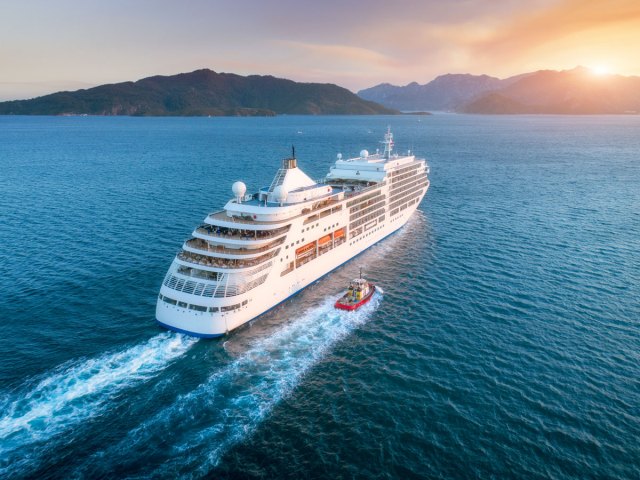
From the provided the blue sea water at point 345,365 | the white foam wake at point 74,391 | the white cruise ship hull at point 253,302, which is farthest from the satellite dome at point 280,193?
the white foam wake at point 74,391

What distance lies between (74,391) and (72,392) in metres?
0.16

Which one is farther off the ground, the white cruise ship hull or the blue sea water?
the white cruise ship hull

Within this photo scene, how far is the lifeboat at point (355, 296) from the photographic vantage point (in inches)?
1991

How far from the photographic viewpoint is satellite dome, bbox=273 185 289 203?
56.3 meters

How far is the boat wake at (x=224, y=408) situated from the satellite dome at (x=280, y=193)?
18357 mm

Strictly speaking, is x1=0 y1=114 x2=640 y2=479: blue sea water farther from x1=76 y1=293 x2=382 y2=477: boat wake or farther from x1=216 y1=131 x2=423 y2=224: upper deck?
x1=216 y1=131 x2=423 y2=224: upper deck

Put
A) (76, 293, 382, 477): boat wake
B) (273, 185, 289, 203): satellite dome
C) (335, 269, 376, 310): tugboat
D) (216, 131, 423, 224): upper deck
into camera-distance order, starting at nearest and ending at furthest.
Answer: (76, 293, 382, 477): boat wake → (335, 269, 376, 310): tugboat → (216, 131, 423, 224): upper deck → (273, 185, 289, 203): satellite dome

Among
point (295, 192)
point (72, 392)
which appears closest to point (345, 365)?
point (72, 392)

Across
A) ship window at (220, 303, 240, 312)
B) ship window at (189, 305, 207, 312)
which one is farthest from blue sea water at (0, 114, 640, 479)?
ship window at (189, 305, 207, 312)

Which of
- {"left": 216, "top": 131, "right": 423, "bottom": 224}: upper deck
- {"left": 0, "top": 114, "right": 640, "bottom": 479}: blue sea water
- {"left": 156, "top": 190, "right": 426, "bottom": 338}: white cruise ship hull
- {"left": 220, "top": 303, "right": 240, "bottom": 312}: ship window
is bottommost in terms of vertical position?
{"left": 0, "top": 114, "right": 640, "bottom": 479}: blue sea water

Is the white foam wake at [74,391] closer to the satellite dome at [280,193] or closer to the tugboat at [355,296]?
the tugboat at [355,296]

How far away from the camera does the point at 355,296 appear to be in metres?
51.9

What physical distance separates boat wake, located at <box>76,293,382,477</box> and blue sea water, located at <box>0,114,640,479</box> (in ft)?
0.52

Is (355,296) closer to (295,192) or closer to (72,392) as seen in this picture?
(295,192)
